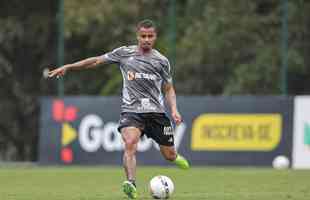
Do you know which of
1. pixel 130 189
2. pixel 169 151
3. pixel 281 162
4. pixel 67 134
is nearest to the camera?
pixel 130 189

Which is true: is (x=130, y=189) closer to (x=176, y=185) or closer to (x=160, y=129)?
(x=160, y=129)

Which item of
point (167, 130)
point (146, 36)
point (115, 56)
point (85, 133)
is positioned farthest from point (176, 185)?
point (85, 133)

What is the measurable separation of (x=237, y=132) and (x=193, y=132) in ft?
3.84

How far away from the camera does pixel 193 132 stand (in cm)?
2656

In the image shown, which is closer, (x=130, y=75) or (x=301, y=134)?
(x=130, y=75)

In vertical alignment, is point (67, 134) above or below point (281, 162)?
above

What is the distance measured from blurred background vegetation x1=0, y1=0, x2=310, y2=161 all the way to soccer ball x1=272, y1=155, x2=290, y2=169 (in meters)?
2.82

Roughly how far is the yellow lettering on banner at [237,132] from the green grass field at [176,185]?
12.8ft

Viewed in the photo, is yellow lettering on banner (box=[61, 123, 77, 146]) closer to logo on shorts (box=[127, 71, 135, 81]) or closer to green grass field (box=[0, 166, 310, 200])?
green grass field (box=[0, 166, 310, 200])

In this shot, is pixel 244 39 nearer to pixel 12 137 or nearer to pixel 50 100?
pixel 50 100

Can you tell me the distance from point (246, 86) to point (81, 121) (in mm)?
5177

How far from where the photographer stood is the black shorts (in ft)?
46.3

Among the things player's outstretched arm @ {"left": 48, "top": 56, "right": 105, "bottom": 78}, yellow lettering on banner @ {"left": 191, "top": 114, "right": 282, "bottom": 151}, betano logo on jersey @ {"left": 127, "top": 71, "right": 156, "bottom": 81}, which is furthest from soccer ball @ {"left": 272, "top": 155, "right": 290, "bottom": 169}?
player's outstretched arm @ {"left": 48, "top": 56, "right": 105, "bottom": 78}

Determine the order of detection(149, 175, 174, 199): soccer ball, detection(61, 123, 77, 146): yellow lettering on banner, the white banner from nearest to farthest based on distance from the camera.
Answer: detection(149, 175, 174, 199): soccer ball
the white banner
detection(61, 123, 77, 146): yellow lettering on banner
